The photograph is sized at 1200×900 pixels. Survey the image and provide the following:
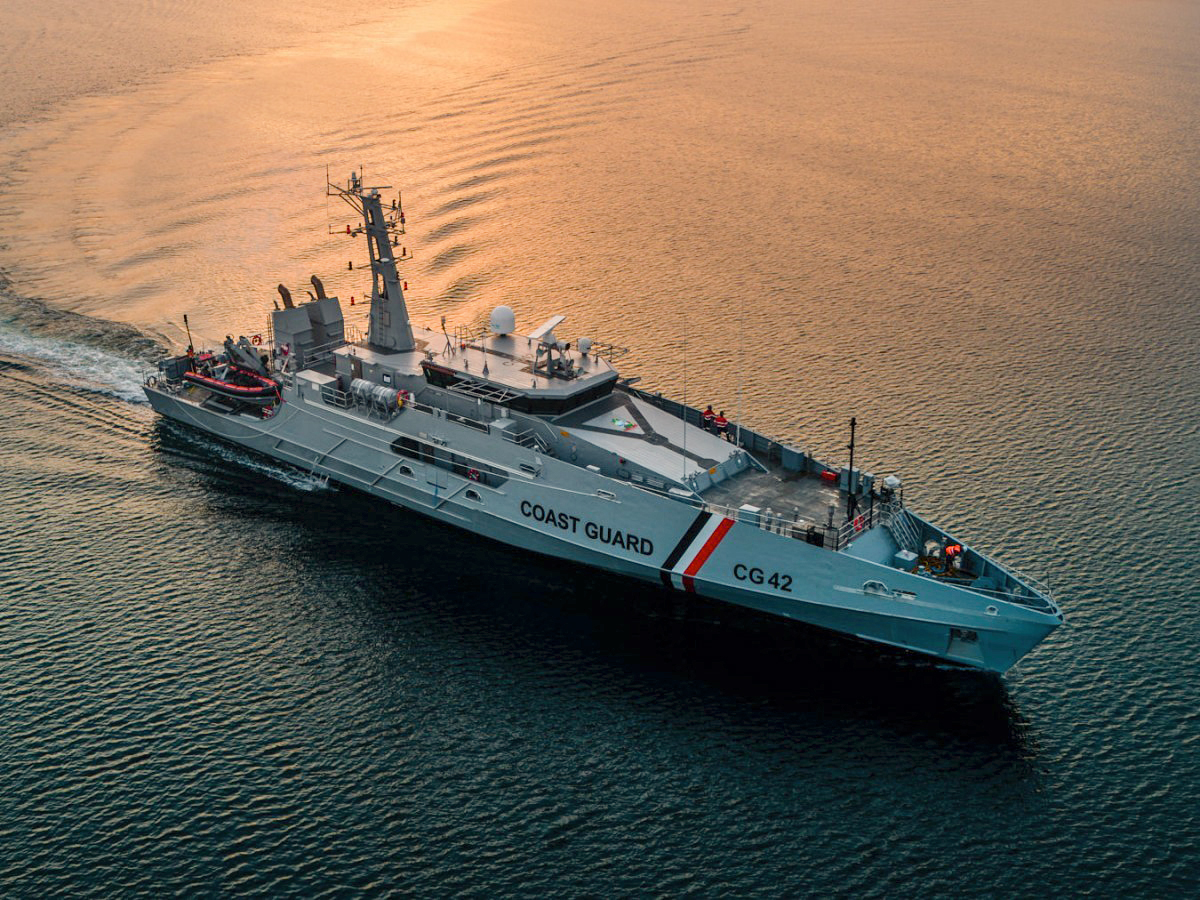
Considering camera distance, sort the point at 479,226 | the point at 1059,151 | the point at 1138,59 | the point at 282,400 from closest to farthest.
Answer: the point at 282,400
the point at 479,226
the point at 1059,151
the point at 1138,59

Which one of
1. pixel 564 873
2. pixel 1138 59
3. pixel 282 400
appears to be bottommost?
pixel 564 873

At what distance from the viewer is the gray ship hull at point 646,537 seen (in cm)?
3328

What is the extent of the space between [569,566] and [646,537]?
390 cm

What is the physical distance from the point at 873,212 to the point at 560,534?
41397 millimetres

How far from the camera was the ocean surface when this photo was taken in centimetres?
2836

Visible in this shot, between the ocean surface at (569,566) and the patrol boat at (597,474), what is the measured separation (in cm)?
138

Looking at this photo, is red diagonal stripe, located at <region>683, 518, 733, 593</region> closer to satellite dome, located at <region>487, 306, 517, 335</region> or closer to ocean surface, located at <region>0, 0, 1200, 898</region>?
ocean surface, located at <region>0, 0, 1200, 898</region>

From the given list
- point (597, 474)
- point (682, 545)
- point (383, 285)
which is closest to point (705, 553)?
point (682, 545)

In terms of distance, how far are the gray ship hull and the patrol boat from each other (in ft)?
0.20

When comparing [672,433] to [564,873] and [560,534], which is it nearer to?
[560,534]

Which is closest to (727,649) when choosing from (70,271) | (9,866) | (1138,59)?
(9,866)

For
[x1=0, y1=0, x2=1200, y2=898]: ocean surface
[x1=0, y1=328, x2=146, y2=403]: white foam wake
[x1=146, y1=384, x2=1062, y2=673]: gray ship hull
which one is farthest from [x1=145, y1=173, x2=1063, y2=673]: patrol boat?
[x1=0, y1=328, x2=146, y2=403]: white foam wake

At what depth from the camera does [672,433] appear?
4012 cm

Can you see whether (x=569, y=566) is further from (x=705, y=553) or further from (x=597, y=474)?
(x=705, y=553)
